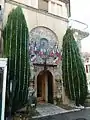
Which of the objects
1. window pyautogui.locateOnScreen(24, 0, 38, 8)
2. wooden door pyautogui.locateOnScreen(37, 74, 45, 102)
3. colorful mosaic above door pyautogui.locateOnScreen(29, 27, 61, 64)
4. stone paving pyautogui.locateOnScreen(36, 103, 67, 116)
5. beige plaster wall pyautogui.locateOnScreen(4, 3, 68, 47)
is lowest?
stone paving pyautogui.locateOnScreen(36, 103, 67, 116)

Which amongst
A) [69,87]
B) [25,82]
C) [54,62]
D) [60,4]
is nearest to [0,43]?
[25,82]

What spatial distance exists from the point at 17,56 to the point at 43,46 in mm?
3461

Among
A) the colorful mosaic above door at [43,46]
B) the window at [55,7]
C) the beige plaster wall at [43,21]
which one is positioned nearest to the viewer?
the colorful mosaic above door at [43,46]

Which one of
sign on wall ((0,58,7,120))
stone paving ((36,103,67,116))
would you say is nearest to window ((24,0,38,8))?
sign on wall ((0,58,7,120))

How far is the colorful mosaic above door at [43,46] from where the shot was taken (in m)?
→ 13.6

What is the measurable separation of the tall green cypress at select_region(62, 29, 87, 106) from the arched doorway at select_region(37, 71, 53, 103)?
1370mm

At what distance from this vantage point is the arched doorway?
14.7 m

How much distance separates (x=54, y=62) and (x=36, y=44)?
6.50ft

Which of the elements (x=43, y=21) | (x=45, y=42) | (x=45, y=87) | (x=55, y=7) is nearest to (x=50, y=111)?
(x=45, y=87)

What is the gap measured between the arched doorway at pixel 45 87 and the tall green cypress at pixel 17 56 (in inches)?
143

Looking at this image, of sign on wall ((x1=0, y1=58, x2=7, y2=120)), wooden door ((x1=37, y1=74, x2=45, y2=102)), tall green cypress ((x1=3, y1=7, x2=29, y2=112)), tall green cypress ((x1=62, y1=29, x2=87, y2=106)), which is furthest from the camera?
wooden door ((x1=37, y1=74, x2=45, y2=102))

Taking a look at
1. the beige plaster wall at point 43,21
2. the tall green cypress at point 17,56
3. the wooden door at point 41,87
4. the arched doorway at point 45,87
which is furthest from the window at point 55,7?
the wooden door at point 41,87

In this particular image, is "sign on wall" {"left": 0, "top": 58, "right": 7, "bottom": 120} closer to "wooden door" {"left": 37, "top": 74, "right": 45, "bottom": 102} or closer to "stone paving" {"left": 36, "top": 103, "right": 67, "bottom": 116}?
"stone paving" {"left": 36, "top": 103, "right": 67, "bottom": 116}

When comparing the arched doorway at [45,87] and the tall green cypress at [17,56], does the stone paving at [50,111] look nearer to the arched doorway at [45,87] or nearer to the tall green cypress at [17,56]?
the tall green cypress at [17,56]
